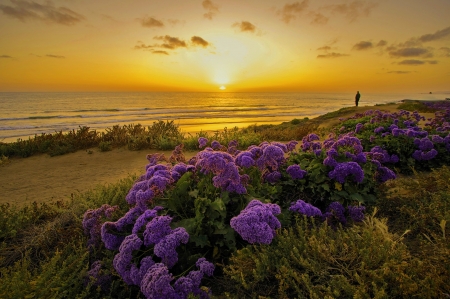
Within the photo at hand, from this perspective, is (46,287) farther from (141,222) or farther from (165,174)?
(165,174)

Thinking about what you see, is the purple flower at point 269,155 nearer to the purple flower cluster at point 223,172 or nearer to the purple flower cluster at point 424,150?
the purple flower cluster at point 223,172

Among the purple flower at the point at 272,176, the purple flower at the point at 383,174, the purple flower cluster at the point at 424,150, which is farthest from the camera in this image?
the purple flower cluster at the point at 424,150

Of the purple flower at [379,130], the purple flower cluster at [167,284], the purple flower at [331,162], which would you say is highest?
the purple flower at [379,130]

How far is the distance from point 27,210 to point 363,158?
5.71 m

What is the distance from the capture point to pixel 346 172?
3.63 metres

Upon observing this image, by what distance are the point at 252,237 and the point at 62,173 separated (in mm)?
7517

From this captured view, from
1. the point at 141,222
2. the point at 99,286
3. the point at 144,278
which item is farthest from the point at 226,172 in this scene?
the point at 99,286

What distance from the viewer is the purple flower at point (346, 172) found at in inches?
141

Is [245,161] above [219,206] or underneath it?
above

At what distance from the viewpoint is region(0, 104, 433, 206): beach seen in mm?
6214

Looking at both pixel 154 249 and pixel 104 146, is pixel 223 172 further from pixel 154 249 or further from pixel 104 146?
pixel 104 146

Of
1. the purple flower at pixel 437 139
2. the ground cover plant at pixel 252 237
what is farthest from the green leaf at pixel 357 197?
the purple flower at pixel 437 139

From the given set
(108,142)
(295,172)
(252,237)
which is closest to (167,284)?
(252,237)

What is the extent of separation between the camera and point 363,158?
409 cm
